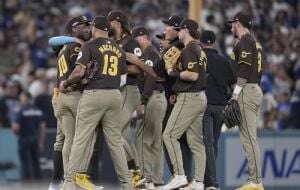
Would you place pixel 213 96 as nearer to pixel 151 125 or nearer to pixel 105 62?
pixel 151 125

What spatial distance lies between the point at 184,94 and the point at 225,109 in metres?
0.59

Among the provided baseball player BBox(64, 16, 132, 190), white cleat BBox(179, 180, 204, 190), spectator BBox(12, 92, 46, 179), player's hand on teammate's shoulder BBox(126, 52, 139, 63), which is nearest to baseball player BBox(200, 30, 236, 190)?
white cleat BBox(179, 180, 204, 190)

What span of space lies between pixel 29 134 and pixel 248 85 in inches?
297

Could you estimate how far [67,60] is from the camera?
14586 millimetres

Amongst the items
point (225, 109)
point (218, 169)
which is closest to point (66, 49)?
point (225, 109)

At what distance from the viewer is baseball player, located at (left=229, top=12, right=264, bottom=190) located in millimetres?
14953

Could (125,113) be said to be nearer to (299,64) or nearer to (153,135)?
(153,135)

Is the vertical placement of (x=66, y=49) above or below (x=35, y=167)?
above

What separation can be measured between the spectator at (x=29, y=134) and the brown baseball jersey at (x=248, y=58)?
7.33 m

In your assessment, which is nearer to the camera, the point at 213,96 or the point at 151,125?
the point at 151,125

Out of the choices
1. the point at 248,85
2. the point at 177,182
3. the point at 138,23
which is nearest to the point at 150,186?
the point at 177,182

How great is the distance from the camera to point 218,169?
731 inches

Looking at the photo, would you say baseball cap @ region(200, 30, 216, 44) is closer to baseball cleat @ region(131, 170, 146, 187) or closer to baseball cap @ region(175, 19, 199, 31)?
baseball cap @ region(175, 19, 199, 31)

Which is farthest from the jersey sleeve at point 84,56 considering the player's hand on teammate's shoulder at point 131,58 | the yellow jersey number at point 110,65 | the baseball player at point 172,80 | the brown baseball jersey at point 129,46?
the baseball player at point 172,80
